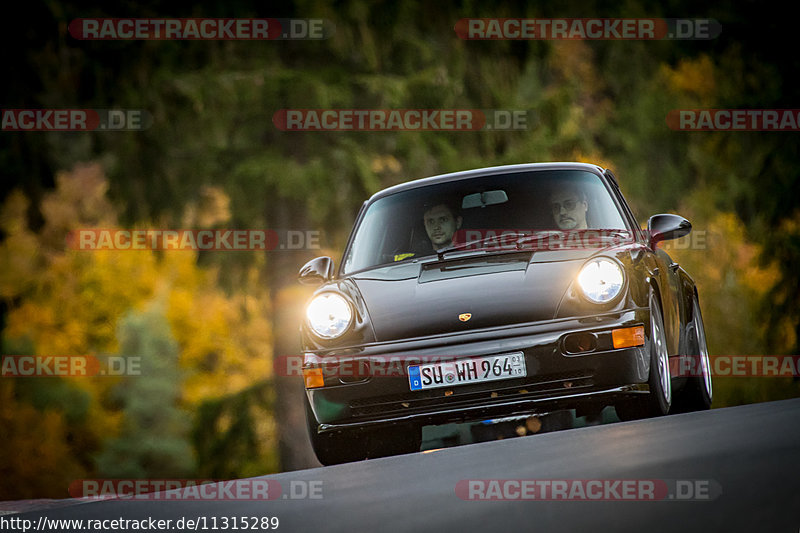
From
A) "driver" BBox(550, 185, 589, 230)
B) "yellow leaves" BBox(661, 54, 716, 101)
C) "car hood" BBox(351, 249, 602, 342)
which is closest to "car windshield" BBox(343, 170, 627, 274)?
"driver" BBox(550, 185, 589, 230)

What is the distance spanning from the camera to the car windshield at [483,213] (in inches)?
292

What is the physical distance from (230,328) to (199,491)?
34900 mm

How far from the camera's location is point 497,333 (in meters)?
6.08

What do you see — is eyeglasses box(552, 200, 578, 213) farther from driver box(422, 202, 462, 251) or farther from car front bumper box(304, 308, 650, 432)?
car front bumper box(304, 308, 650, 432)

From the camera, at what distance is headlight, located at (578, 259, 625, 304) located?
619 cm

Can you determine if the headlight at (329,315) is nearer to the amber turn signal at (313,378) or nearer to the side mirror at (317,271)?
the amber turn signal at (313,378)

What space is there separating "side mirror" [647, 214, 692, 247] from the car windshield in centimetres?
18

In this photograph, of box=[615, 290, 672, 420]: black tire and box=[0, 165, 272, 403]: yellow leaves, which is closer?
box=[615, 290, 672, 420]: black tire

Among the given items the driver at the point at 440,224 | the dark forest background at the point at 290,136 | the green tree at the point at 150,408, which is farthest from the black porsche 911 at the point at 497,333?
the green tree at the point at 150,408

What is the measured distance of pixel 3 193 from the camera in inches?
558

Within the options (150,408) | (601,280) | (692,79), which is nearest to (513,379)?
(601,280)

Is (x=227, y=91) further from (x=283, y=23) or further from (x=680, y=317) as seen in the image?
(x=680, y=317)

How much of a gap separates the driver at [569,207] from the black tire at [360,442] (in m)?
1.53

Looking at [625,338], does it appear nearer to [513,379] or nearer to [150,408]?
[513,379]
